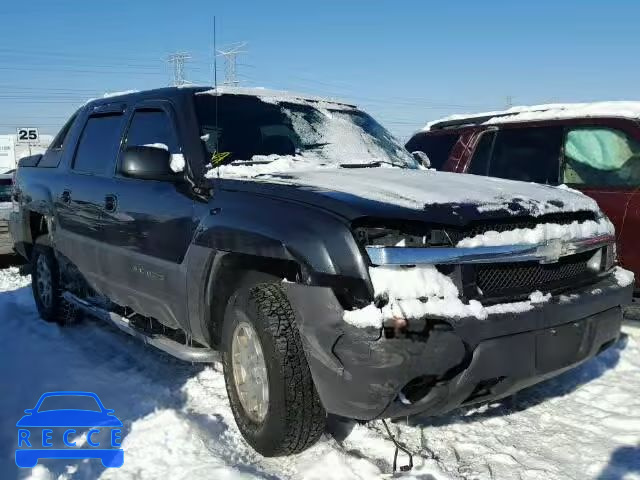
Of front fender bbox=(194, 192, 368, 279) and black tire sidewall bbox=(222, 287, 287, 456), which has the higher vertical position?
front fender bbox=(194, 192, 368, 279)

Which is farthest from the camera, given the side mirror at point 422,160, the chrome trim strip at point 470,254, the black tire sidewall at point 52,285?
the black tire sidewall at point 52,285

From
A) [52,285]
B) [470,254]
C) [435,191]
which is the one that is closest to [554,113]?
[435,191]

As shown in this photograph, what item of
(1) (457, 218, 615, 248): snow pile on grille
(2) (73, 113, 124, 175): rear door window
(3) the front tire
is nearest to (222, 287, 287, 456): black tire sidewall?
(3) the front tire

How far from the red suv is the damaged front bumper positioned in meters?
2.51

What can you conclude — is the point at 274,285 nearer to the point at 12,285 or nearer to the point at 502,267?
the point at 502,267

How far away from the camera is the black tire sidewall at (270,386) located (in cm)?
279

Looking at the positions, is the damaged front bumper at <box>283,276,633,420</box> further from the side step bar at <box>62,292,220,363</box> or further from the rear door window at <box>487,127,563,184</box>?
the rear door window at <box>487,127,563,184</box>

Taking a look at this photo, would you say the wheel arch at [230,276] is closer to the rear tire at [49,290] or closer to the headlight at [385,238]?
the headlight at [385,238]

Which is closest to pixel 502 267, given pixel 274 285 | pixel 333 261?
pixel 333 261

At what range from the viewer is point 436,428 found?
331cm

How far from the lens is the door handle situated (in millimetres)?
4107

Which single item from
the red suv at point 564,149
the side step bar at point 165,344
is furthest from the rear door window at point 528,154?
the side step bar at point 165,344

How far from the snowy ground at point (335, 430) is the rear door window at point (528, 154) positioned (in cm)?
173

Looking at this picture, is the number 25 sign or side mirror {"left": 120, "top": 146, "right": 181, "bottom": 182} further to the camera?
the number 25 sign
